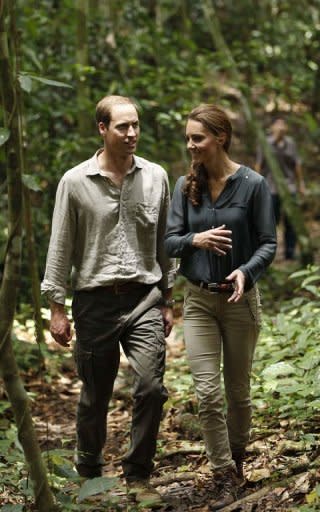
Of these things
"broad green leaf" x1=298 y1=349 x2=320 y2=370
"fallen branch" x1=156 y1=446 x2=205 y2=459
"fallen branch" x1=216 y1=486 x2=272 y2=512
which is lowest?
"fallen branch" x1=156 y1=446 x2=205 y2=459

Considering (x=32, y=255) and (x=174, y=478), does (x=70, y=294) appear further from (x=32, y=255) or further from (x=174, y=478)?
(x=174, y=478)

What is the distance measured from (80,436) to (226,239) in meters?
1.52

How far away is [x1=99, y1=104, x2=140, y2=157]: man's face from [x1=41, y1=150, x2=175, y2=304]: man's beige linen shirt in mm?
162

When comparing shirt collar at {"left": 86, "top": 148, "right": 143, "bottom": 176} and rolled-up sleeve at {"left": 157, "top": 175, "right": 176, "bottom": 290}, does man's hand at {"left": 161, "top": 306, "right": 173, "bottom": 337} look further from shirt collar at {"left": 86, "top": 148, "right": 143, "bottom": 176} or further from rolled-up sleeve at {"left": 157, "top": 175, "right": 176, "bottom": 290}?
shirt collar at {"left": 86, "top": 148, "right": 143, "bottom": 176}

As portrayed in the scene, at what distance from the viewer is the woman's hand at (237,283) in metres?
4.41

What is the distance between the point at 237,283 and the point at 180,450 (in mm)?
1801

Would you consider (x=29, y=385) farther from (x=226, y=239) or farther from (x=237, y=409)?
(x=226, y=239)

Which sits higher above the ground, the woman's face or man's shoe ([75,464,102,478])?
the woman's face

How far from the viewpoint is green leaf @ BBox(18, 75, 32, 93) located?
3627 millimetres

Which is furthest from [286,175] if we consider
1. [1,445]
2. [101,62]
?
[1,445]

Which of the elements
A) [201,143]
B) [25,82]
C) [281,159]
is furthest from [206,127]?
[281,159]

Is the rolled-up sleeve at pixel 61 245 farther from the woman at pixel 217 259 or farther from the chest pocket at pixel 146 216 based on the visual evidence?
the woman at pixel 217 259

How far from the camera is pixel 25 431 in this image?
3.62m

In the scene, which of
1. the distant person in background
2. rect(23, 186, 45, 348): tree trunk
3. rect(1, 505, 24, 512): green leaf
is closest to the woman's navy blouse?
rect(1, 505, 24, 512): green leaf
